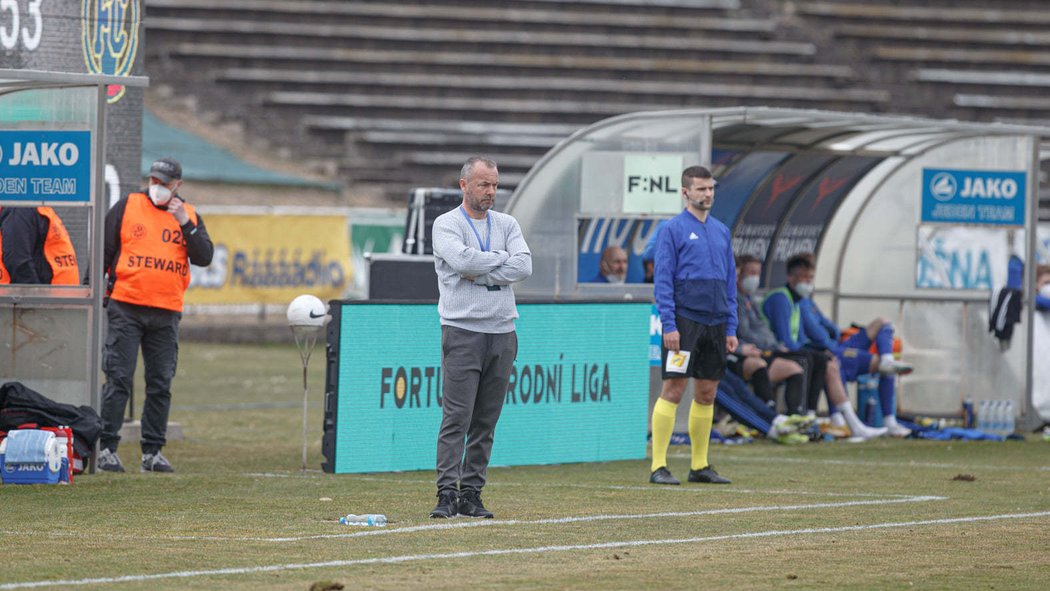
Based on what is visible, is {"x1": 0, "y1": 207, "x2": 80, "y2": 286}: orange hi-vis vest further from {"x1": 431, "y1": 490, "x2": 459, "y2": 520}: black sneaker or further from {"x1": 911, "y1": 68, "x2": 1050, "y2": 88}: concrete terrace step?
{"x1": 911, "y1": 68, "x2": 1050, "y2": 88}: concrete terrace step

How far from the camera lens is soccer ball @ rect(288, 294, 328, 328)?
11492 millimetres

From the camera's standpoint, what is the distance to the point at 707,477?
37.2 feet

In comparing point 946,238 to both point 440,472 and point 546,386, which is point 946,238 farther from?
point 440,472

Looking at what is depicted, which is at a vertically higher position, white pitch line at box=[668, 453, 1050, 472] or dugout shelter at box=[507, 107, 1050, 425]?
dugout shelter at box=[507, 107, 1050, 425]

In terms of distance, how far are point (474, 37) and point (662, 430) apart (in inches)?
895

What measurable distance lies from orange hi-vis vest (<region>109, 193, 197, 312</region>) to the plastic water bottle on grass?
326 cm

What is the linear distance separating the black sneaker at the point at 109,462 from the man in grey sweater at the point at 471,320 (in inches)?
125

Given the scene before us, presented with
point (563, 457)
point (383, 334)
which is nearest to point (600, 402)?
point (563, 457)

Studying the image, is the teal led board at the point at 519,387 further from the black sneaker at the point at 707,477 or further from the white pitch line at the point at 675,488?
the black sneaker at the point at 707,477

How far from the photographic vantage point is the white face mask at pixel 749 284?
15.3 metres

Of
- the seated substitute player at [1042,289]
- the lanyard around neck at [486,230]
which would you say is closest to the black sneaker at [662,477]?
the lanyard around neck at [486,230]

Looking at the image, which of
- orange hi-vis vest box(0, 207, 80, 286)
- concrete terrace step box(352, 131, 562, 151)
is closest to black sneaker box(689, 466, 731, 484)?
orange hi-vis vest box(0, 207, 80, 286)

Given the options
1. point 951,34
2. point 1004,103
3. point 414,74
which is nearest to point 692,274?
point 414,74

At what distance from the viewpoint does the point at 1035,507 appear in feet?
33.3
